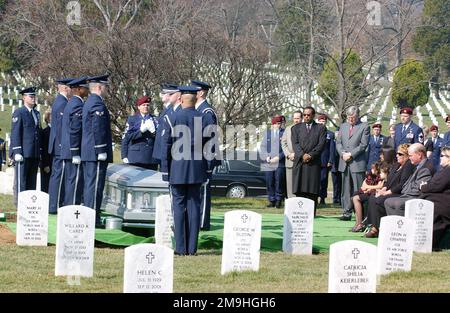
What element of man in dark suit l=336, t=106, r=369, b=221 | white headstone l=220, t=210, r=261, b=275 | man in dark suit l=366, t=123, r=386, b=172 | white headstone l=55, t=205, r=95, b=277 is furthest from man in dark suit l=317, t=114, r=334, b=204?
white headstone l=55, t=205, r=95, b=277

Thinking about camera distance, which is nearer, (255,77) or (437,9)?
(255,77)

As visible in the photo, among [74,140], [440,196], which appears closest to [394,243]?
[440,196]

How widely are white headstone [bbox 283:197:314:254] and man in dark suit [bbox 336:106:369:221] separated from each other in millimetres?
4616

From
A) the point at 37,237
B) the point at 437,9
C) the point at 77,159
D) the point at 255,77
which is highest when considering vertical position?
the point at 437,9

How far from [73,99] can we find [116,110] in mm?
7685

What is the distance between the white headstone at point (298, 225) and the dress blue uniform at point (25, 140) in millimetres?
5369

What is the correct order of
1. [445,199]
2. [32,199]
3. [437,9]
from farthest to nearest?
[437,9] → [445,199] → [32,199]

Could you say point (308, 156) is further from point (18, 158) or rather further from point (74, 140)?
point (18, 158)

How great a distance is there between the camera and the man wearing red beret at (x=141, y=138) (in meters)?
15.8

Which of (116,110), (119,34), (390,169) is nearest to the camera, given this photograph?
(390,169)

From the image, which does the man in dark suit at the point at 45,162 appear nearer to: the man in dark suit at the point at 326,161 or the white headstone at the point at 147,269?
the man in dark suit at the point at 326,161

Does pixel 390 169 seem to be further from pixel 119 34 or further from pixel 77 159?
pixel 119 34
